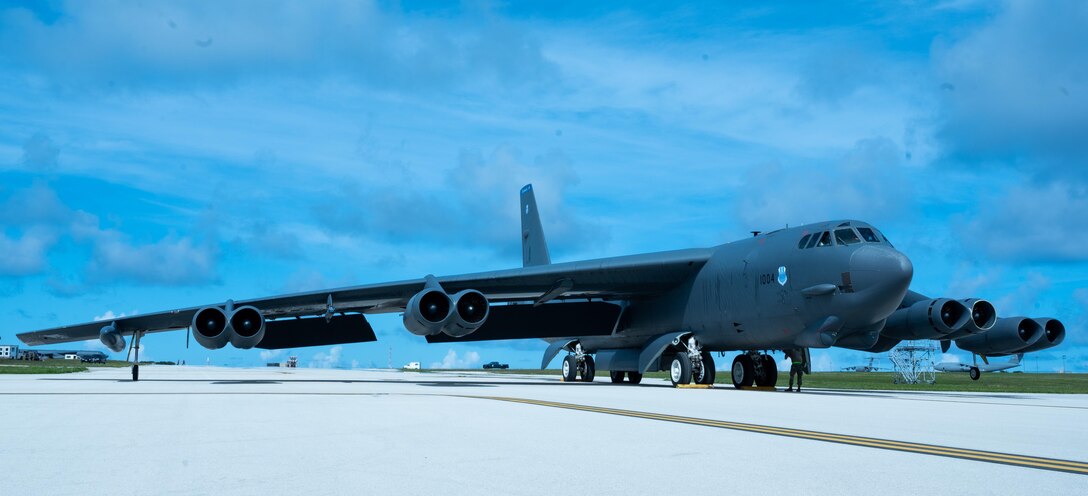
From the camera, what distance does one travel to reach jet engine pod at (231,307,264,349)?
73.7ft

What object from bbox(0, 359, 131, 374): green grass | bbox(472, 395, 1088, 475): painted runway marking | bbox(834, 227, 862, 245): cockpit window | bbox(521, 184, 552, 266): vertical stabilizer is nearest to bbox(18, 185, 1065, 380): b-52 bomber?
bbox(834, 227, 862, 245): cockpit window

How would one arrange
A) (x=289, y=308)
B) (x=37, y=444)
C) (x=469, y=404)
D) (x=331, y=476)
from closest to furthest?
Result: 1. (x=331, y=476)
2. (x=37, y=444)
3. (x=469, y=404)
4. (x=289, y=308)

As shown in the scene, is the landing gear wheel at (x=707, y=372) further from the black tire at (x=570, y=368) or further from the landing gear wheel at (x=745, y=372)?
the black tire at (x=570, y=368)

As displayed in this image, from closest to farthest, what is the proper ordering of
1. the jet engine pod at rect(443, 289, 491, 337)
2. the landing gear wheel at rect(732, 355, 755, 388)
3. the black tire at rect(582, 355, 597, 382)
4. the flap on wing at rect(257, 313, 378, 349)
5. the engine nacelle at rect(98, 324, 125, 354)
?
the jet engine pod at rect(443, 289, 491, 337), the landing gear wheel at rect(732, 355, 755, 388), the engine nacelle at rect(98, 324, 125, 354), the flap on wing at rect(257, 313, 378, 349), the black tire at rect(582, 355, 597, 382)

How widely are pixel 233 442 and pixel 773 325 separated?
1478 centimetres

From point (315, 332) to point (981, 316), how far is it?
17.7 meters

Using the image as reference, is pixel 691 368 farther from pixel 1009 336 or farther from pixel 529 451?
pixel 529 451

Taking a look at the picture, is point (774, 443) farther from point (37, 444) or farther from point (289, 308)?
point (289, 308)

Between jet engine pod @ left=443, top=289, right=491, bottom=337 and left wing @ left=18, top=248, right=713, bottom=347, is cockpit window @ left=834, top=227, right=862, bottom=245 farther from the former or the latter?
jet engine pod @ left=443, top=289, right=491, bottom=337

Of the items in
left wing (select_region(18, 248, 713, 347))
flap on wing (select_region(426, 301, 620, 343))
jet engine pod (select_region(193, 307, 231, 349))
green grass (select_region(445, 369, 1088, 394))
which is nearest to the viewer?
jet engine pod (select_region(193, 307, 231, 349))

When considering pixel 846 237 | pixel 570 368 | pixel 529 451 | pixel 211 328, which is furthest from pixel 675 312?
pixel 529 451

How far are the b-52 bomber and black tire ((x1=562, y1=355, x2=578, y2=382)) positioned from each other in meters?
0.23

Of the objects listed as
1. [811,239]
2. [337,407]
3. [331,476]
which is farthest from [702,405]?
[331,476]

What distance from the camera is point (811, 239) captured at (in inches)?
745
